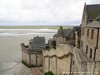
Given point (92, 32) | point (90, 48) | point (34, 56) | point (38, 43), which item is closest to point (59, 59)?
point (90, 48)

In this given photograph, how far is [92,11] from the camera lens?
28.5 m

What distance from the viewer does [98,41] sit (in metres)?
22.8

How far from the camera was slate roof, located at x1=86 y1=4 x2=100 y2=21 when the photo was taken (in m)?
27.8

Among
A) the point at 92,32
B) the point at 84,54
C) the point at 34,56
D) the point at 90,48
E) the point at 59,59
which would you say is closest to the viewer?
the point at 92,32

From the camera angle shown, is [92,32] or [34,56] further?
[34,56]

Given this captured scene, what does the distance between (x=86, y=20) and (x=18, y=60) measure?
2765 cm

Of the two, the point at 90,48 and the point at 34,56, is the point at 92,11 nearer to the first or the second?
the point at 90,48

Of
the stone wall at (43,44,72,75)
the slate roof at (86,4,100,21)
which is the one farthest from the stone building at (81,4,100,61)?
the stone wall at (43,44,72,75)

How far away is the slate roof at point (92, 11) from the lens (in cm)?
2780

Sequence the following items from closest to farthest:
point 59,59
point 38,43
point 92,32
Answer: point 92,32
point 59,59
point 38,43

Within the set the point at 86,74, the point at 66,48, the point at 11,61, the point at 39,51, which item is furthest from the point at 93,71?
the point at 11,61

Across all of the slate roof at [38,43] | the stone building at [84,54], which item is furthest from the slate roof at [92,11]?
the slate roof at [38,43]

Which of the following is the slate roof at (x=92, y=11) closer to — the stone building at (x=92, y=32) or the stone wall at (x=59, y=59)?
the stone building at (x=92, y=32)

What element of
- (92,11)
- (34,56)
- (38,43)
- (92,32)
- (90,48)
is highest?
(92,11)
